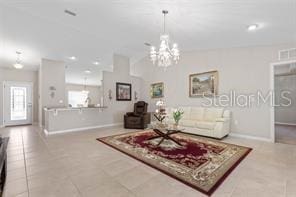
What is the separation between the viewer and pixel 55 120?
5.29m

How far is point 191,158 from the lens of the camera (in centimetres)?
297

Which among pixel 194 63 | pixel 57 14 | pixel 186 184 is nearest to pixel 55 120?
pixel 57 14

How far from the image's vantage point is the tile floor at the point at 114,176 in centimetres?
193

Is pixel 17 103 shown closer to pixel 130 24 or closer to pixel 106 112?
pixel 106 112

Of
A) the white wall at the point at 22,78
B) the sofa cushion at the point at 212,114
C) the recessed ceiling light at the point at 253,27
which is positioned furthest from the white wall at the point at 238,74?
the white wall at the point at 22,78

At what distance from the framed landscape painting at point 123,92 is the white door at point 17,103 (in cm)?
453

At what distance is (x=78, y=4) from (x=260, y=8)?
3.51m

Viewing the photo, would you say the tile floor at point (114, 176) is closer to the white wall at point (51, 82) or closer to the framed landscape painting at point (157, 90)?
the white wall at point (51, 82)

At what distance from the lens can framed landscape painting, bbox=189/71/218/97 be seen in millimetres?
5245

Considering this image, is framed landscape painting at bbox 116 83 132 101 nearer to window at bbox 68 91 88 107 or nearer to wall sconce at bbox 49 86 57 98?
wall sconce at bbox 49 86 57 98

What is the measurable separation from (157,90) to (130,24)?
12.0ft

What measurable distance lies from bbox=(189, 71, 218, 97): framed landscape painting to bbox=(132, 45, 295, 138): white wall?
16 cm

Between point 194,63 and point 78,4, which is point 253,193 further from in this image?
point 194,63

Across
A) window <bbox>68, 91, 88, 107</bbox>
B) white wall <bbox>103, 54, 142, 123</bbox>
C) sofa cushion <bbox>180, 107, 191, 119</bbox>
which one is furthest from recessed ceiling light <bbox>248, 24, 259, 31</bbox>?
window <bbox>68, 91, 88, 107</bbox>
